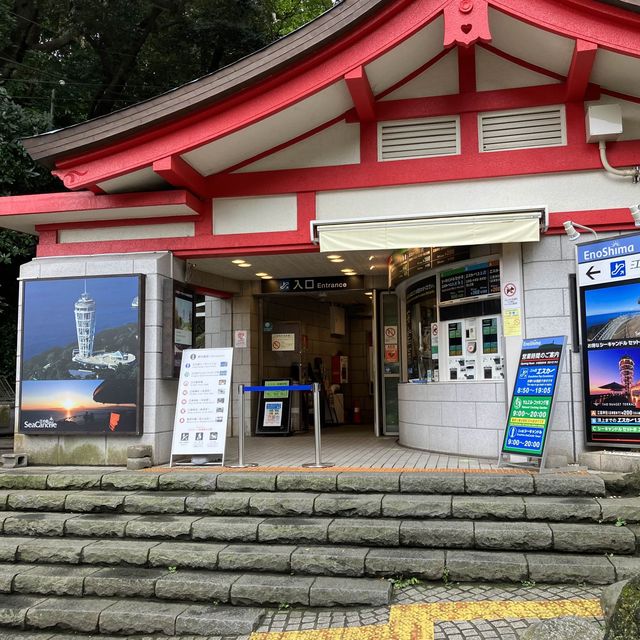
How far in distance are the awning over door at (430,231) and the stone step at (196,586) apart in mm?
3954

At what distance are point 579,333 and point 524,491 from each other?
2248 mm

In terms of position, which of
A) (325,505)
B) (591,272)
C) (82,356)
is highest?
(591,272)

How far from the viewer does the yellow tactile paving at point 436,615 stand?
4.27m

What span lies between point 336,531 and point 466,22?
17.5 feet

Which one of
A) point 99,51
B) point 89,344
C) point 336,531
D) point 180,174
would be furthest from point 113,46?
point 336,531

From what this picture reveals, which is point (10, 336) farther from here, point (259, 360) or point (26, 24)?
point (26, 24)

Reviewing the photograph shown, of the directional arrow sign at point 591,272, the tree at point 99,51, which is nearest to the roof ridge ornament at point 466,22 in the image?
the directional arrow sign at point 591,272

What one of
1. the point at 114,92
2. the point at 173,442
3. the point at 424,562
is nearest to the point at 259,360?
the point at 173,442

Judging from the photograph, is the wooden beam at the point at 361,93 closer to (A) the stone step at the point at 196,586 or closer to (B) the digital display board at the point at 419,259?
(B) the digital display board at the point at 419,259

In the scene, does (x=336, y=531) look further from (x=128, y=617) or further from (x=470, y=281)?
(x=470, y=281)

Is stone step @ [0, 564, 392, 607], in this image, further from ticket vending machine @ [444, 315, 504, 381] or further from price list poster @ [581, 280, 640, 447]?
ticket vending machine @ [444, 315, 504, 381]

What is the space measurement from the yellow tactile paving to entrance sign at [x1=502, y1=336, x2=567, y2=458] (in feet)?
7.07

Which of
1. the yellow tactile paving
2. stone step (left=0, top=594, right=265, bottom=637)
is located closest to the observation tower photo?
stone step (left=0, top=594, right=265, bottom=637)

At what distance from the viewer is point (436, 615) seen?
4449 mm
